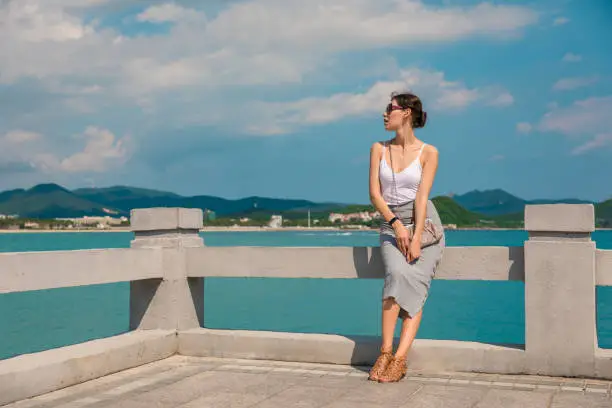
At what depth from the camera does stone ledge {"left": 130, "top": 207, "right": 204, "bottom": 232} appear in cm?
696

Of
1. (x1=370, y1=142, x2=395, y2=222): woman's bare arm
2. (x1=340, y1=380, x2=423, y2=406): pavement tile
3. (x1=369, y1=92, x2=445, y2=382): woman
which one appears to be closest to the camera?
(x1=340, y1=380, x2=423, y2=406): pavement tile

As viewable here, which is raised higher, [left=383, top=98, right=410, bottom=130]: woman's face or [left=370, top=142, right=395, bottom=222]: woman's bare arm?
[left=383, top=98, right=410, bottom=130]: woman's face

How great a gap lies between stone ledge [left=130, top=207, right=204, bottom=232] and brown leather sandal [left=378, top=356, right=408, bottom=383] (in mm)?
2397

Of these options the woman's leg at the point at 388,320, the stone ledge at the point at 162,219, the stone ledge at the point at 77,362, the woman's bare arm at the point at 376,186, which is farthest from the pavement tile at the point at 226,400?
the stone ledge at the point at 162,219

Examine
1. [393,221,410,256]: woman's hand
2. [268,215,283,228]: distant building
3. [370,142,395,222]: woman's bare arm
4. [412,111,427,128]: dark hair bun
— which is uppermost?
[412,111,427,128]: dark hair bun

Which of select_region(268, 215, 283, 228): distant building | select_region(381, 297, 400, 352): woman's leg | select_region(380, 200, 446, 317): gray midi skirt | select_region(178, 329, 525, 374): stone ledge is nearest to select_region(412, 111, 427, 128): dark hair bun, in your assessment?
select_region(380, 200, 446, 317): gray midi skirt

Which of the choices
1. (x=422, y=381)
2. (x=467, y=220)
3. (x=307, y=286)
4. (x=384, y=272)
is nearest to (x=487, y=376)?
(x=422, y=381)

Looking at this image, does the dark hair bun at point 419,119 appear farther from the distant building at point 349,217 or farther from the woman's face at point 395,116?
the distant building at point 349,217

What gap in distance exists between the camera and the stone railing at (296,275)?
5.66 m

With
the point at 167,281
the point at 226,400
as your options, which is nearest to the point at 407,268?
the point at 226,400

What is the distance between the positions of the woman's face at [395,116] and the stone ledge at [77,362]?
269cm

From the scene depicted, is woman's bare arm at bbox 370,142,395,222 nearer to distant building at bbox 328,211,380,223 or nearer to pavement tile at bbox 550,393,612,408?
pavement tile at bbox 550,393,612,408

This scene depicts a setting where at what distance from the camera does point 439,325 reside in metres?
41.7

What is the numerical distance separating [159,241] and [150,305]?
583 millimetres
